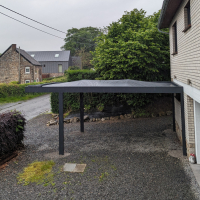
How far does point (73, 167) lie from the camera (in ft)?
16.7

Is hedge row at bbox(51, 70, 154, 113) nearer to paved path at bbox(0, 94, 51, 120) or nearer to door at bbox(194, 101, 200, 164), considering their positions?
paved path at bbox(0, 94, 51, 120)

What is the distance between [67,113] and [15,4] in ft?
24.5

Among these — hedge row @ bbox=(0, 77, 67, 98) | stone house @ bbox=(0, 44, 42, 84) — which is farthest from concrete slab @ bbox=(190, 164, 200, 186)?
stone house @ bbox=(0, 44, 42, 84)

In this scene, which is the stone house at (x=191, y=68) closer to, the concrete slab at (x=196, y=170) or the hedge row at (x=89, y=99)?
the concrete slab at (x=196, y=170)

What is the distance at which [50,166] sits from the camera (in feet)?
17.0

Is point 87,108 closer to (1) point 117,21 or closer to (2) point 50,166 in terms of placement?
(1) point 117,21

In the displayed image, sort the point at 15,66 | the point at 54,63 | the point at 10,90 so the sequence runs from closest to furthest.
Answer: the point at 10,90
the point at 15,66
the point at 54,63

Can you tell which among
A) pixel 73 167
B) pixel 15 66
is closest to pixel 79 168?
pixel 73 167

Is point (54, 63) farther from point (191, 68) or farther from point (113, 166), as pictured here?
point (191, 68)

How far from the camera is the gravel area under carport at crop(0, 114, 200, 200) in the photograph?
12.6 feet

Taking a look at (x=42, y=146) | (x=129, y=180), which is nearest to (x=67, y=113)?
(x=42, y=146)

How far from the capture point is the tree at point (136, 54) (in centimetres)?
986

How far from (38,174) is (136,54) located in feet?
25.0

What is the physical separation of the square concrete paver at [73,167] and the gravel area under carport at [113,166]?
0.14m
